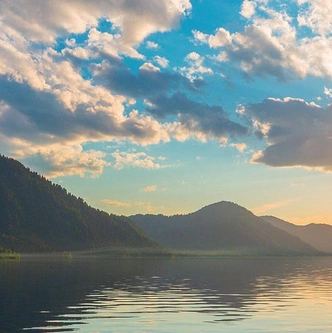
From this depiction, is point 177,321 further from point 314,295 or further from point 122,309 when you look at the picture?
point 314,295

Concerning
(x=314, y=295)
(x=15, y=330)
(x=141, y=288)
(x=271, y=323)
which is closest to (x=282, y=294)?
(x=314, y=295)

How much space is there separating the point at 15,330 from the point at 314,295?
44.5 m

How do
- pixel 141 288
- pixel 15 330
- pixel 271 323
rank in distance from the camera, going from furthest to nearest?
pixel 141 288 → pixel 271 323 → pixel 15 330


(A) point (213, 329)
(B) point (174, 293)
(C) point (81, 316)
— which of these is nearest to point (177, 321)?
(A) point (213, 329)

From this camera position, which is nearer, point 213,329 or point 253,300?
point 213,329

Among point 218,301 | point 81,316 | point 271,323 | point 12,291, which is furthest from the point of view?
point 12,291

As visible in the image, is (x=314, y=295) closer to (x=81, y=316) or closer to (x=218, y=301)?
(x=218, y=301)

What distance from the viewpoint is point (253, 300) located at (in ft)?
214

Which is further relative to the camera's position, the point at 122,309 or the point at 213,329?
the point at 122,309

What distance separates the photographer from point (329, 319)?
162 feet

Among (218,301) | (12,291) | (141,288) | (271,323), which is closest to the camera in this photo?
(271,323)

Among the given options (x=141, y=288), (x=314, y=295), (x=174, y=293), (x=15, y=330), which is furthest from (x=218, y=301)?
(x=15, y=330)

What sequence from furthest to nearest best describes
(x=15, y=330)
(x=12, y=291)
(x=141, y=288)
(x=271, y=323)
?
(x=141, y=288)
(x=12, y=291)
(x=271, y=323)
(x=15, y=330)

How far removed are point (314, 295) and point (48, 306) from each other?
114 ft
